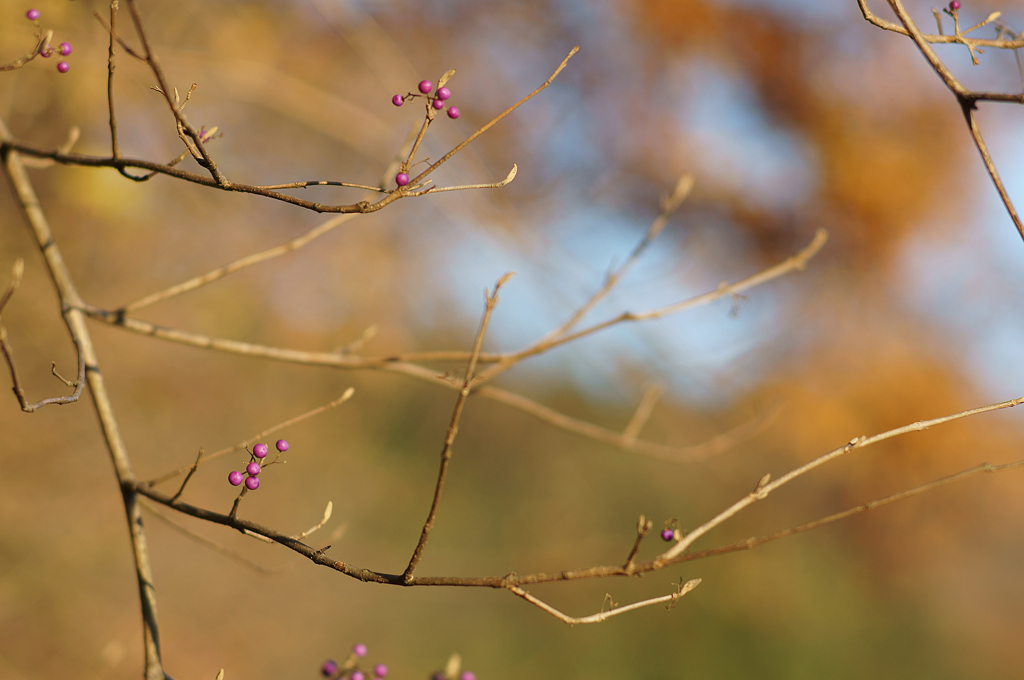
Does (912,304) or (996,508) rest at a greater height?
(912,304)

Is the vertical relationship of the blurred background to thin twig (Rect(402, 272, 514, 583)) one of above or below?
above

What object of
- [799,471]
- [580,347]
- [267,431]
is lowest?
[799,471]

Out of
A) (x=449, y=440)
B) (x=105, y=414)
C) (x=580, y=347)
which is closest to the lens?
(x=449, y=440)

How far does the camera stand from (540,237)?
104 inches

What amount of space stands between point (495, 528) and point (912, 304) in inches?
86.1

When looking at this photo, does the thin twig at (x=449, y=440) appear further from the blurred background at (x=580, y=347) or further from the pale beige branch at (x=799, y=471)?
the blurred background at (x=580, y=347)

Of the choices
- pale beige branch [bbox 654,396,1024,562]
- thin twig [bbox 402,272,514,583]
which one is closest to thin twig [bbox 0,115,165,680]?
thin twig [bbox 402,272,514,583]

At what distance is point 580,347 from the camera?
2893mm

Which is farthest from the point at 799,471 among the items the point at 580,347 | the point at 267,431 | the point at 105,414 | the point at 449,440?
the point at 580,347

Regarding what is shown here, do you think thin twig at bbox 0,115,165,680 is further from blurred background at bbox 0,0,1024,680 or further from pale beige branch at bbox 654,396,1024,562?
blurred background at bbox 0,0,1024,680

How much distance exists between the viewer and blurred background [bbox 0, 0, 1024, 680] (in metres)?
2.34

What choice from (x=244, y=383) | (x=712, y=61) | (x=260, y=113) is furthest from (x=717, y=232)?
(x=244, y=383)

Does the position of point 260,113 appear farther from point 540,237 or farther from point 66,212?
point 540,237

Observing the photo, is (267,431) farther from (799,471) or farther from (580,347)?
(580,347)
